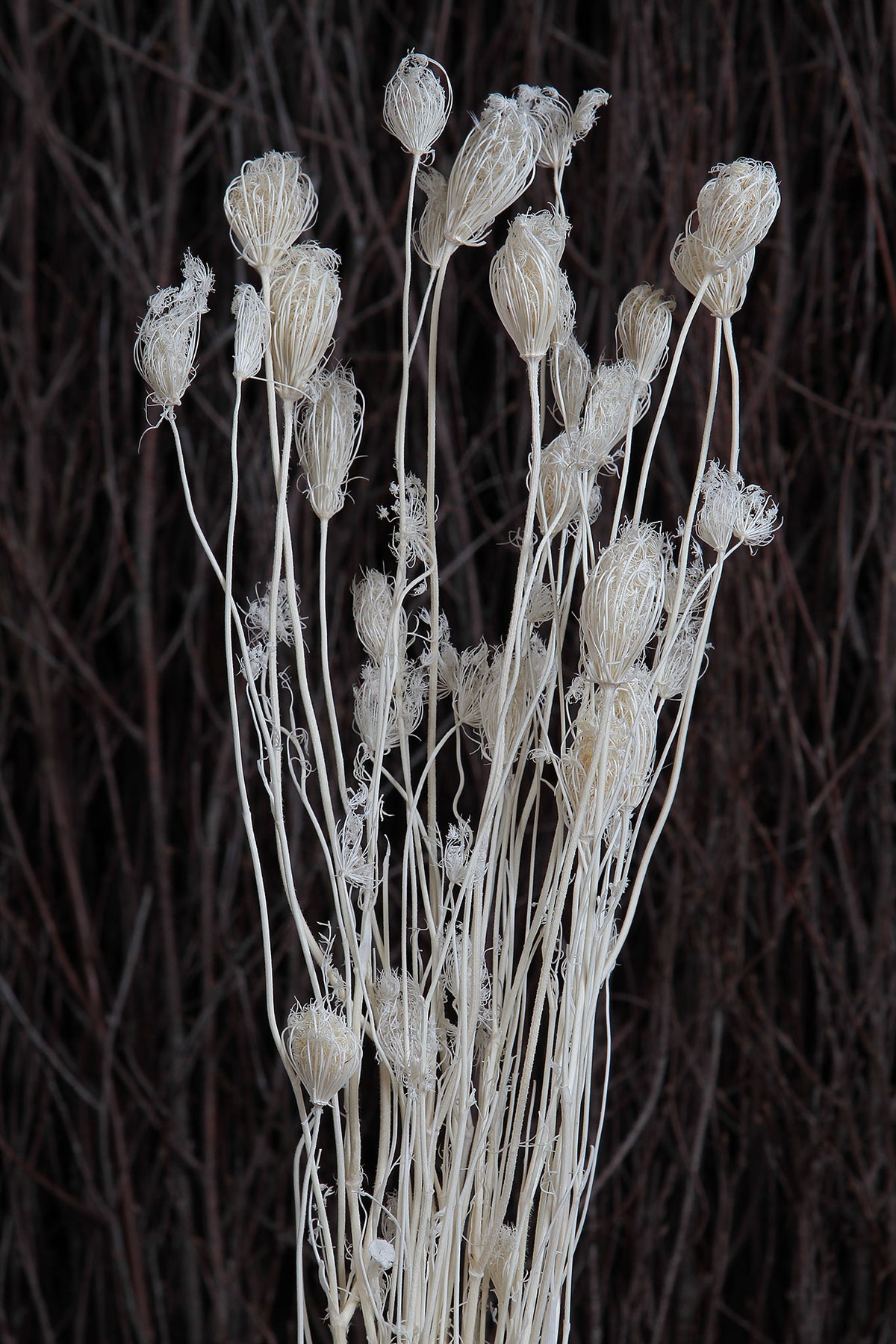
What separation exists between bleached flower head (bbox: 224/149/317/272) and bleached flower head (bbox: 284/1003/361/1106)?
275 mm

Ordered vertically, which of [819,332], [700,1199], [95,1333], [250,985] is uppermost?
[819,332]

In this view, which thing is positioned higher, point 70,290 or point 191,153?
point 191,153

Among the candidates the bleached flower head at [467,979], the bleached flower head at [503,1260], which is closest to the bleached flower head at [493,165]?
the bleached flower head at [467,979]

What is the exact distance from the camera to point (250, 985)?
3.11 ft

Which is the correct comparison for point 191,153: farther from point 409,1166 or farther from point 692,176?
point 409,1166

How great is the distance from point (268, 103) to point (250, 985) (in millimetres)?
764

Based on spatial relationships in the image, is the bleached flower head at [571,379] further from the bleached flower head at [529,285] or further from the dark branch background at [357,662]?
the dark branch background at [357,662]

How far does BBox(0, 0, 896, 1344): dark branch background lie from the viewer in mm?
906

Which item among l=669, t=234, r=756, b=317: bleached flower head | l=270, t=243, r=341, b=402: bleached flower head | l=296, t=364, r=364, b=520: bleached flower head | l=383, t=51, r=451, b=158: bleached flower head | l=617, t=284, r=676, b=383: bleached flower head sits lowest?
l=296, t=364, r=364, b=520: bleached flower head

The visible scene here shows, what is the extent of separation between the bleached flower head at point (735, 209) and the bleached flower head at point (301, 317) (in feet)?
0.47

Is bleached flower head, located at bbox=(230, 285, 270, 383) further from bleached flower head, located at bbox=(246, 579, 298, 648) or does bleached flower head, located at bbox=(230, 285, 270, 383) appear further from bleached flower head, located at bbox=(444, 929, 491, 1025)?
bleached flower head, located at bbox=(444, 929, 491, 1025)

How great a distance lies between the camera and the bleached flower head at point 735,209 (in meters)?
0.40

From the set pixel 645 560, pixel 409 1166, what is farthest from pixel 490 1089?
pixel 645 560

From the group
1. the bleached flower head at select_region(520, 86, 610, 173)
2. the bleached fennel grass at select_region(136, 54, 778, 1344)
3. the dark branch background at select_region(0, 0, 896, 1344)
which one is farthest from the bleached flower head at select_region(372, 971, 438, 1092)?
the dark branch background at select_region(0, 0, 896, 1344)
